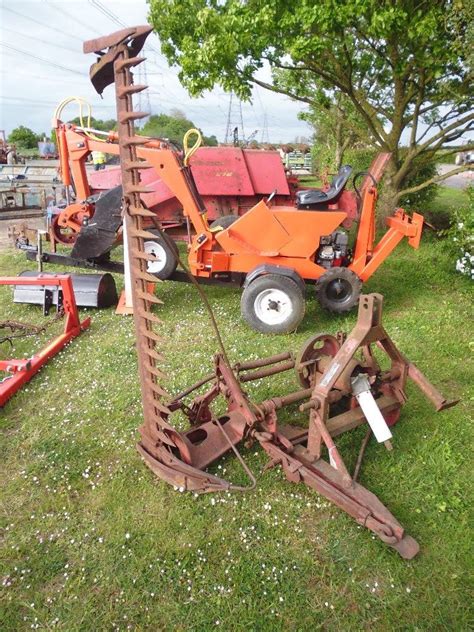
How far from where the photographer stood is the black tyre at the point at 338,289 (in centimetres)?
506

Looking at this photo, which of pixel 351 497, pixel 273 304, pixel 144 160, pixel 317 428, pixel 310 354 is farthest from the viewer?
pixel 273 304

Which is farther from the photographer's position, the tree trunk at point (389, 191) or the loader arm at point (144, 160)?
the tree trunk at point (389, 191)

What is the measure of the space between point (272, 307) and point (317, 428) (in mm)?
2354

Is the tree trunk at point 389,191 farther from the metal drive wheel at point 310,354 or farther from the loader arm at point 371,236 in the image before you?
the metal drive wheel at point 310,354

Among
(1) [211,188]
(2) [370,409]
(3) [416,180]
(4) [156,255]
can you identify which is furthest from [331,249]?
(3) [416,180]

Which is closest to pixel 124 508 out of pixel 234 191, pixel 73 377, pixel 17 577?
pixel 17 577

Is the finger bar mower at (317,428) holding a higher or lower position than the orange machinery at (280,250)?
lower

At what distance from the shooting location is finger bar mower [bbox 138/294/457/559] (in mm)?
2506

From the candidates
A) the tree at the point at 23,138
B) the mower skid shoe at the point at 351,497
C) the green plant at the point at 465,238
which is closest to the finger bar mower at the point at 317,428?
the mower skid shoe at the point at 351,497

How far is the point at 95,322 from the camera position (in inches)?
210

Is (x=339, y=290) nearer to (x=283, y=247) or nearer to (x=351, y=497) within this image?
(x=283, y=247)

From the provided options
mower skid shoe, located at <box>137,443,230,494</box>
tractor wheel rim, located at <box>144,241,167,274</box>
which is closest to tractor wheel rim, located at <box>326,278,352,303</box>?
tractor wheel rim, located at <box>144,241,167,274</box>

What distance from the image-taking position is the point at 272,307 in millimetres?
4879

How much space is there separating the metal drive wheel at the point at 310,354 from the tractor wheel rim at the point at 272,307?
1420 mm
